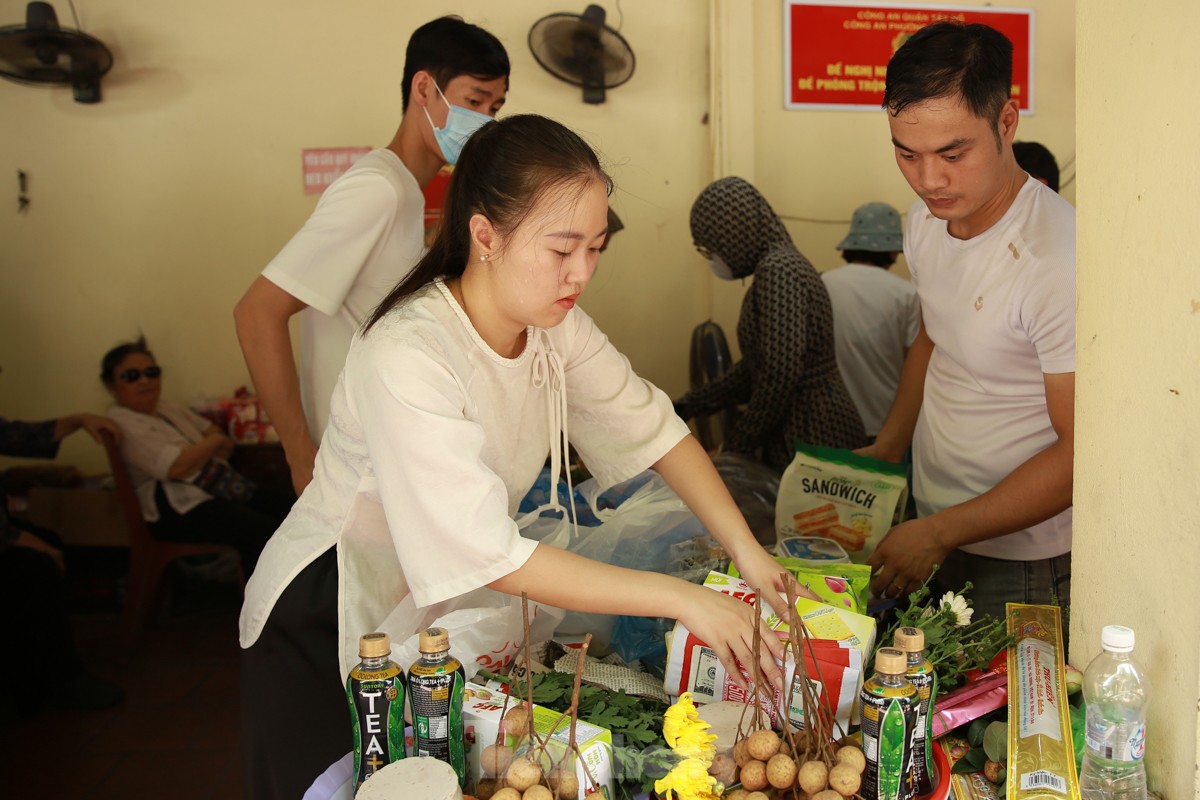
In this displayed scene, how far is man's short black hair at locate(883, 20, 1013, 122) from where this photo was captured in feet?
5.34

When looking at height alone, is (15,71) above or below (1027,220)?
above

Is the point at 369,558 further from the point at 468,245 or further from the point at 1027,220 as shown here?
the point at 1027,220

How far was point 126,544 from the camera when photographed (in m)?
4.09

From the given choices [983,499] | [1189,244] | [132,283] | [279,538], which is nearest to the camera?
[1189,244]

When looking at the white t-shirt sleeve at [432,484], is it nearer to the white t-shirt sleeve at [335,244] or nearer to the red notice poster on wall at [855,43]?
the white t-shirt sleeve at [335,244]

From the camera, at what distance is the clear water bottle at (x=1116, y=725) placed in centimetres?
109

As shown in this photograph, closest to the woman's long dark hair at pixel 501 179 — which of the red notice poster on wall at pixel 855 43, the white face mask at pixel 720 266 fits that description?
the white face mask at pixel 720 266

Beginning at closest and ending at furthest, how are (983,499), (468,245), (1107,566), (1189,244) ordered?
(1189,244) < (1107,566) < (468,245) < (983,499)

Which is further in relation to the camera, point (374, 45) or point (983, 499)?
point (374, 45)

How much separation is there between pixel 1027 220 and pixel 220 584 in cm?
399

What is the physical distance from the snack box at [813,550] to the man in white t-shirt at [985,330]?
0.27 feet

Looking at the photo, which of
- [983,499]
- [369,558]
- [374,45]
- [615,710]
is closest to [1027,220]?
[983,499]

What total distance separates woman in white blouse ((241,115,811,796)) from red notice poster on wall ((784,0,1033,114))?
3.00 m

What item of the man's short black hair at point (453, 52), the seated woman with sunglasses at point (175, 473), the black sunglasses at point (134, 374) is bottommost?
the seated woman with sunglasses at point (175, 473)
